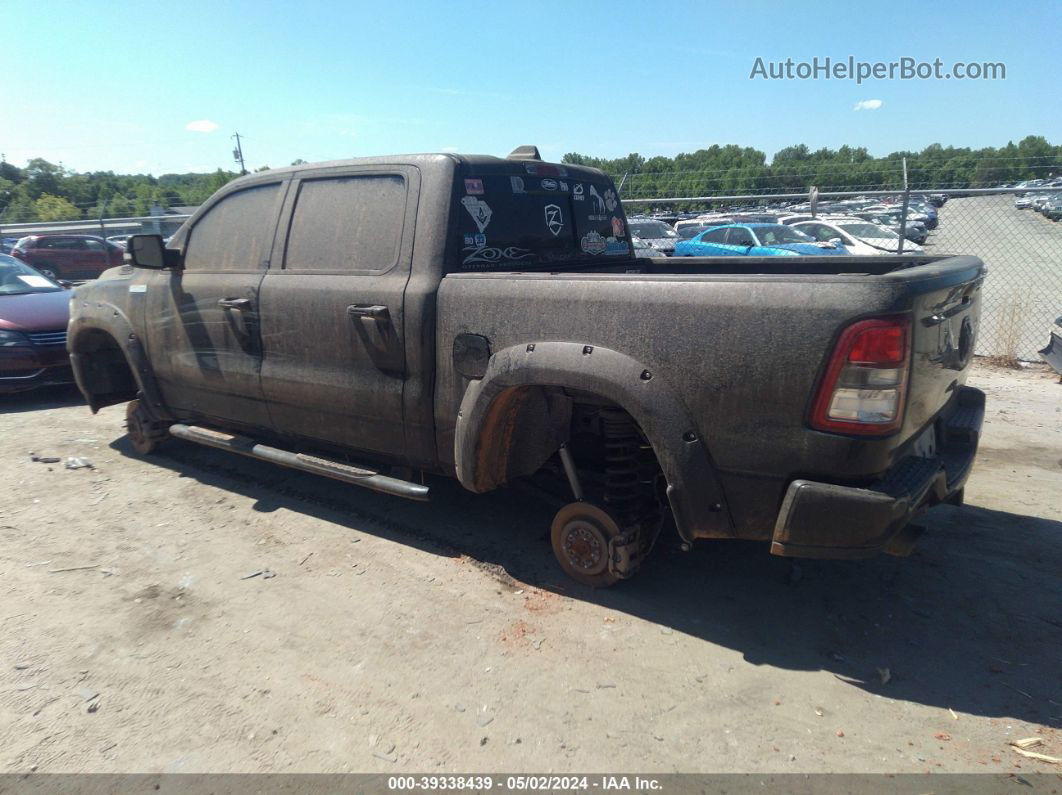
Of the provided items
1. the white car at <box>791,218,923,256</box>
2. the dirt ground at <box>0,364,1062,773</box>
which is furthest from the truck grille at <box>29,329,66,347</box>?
the white car at <box>791,218,923,256</box>

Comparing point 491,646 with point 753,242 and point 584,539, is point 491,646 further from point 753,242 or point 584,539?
point 753,242

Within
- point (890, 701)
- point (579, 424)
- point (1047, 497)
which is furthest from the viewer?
point (1047, 497)

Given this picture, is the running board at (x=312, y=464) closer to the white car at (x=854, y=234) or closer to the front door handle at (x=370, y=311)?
the front door handle at (x=370, y=311)

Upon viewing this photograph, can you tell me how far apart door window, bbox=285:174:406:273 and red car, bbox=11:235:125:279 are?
18032 mm

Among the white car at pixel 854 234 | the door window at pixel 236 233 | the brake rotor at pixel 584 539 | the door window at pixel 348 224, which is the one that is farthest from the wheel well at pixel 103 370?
the white car at pixel 854 234

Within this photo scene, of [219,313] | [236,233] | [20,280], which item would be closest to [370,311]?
[219,313]

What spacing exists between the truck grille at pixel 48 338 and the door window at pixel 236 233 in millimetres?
3420

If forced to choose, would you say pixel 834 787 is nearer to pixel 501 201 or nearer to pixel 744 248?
pixel 501 201

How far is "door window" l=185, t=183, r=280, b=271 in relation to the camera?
14.5ft

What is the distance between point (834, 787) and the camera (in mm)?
2283

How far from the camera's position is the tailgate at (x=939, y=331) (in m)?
2.60

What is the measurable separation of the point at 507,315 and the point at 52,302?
6747mm

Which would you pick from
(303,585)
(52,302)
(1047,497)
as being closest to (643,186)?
(52,302)

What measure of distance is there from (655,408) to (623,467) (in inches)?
23.4
